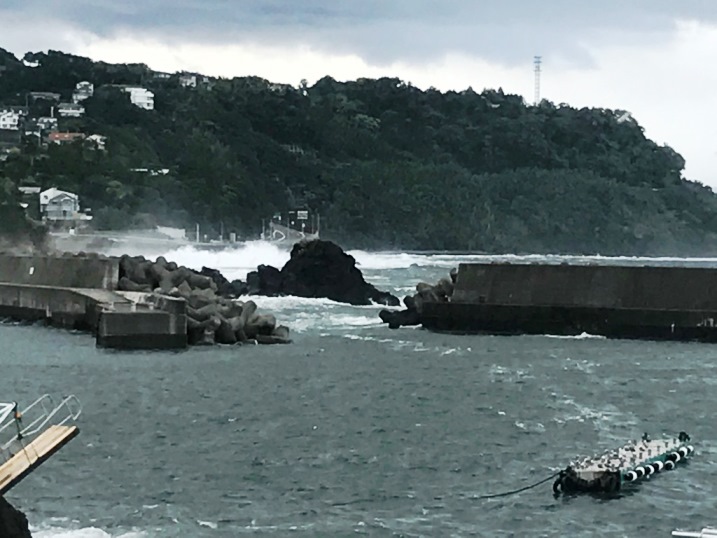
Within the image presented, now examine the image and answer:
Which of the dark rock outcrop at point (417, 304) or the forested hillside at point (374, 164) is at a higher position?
the forested hillside at point (374, 164)

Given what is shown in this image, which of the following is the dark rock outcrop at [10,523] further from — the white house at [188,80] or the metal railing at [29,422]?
the white house at [188,80]

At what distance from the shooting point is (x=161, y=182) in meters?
119

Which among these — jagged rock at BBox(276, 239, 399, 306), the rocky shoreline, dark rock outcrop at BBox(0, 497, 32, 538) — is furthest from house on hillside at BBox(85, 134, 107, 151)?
dark rock outcrop at BBox(0, 497, 32, 538)

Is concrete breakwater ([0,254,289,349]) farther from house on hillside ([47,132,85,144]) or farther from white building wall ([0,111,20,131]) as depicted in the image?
white building wall ([0,111,20,131])

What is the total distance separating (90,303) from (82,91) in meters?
118

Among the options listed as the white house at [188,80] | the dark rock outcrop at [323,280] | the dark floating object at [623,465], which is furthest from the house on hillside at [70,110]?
the dark floating object at [623,465]

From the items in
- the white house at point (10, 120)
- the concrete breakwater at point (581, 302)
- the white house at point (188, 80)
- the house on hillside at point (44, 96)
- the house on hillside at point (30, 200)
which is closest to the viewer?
the concrete breakwater at point (581, 302)

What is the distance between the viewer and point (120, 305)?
38.5 metres

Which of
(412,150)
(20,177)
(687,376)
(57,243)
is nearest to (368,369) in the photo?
(687,376)

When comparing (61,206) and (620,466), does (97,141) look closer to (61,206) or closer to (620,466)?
(61,206)

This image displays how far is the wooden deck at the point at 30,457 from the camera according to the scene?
13500 mm

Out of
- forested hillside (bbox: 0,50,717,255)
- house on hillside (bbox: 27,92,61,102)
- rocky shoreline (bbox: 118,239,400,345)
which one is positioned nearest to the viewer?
rocky shoreline (bbox: 118,239,400,345)

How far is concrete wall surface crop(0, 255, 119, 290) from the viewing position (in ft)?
150

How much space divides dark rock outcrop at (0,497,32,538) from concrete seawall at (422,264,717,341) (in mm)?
Answer: 28870
